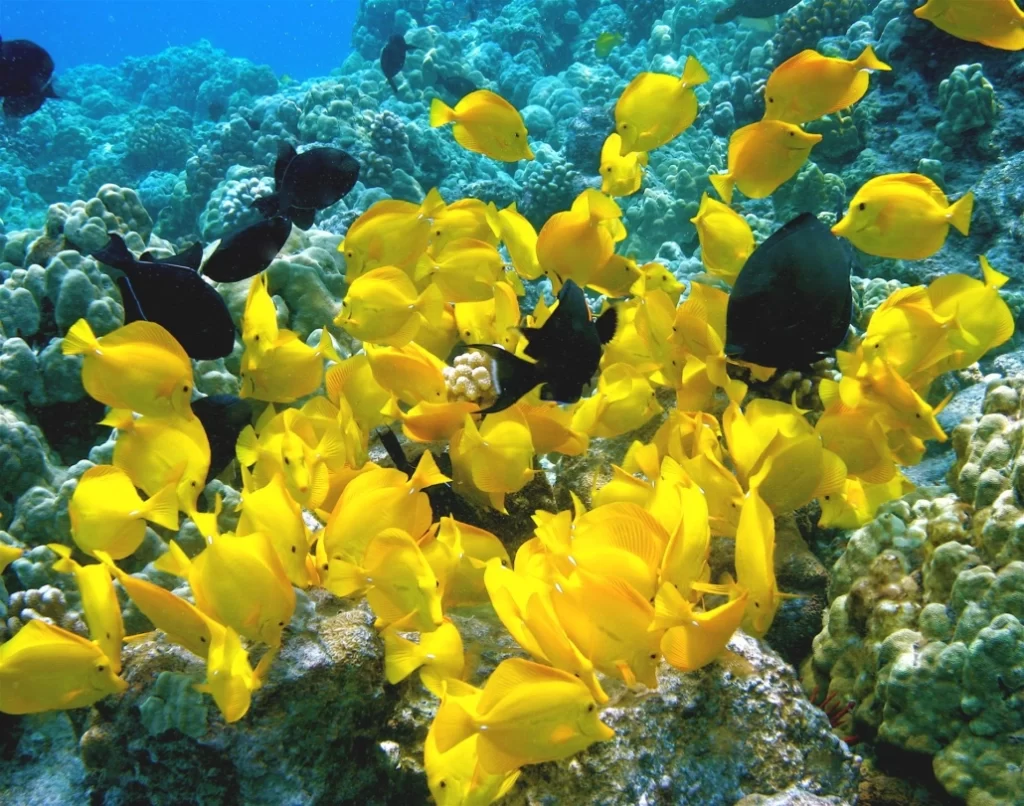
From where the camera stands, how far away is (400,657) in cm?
197

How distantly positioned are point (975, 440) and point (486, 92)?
2.93 m

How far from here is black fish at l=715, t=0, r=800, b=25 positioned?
36.6 ft

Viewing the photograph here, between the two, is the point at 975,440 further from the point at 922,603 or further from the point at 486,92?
the point at 486,92

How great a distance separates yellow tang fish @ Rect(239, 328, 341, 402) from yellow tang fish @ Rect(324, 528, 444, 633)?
1.00 metres

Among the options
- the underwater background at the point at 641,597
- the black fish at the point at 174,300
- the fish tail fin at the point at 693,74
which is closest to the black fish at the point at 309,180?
the underwater background at the point at 641,597

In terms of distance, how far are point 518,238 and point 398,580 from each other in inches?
73.0

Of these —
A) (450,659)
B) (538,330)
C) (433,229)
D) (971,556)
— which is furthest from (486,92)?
(971,556)

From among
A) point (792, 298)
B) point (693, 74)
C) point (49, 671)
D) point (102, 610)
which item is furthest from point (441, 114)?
point (49, 671)

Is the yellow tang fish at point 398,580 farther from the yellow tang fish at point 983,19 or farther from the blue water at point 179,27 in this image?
the blue water at point 179,27

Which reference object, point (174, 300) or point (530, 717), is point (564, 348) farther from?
point (174, 300)

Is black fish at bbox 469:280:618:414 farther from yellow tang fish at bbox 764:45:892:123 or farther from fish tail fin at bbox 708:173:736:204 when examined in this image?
yellow tang fish at bbox 764:45:892:123

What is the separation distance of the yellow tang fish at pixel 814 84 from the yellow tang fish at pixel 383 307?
1.84 m

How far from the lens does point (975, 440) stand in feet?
10.2

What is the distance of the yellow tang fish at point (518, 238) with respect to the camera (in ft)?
10.6
